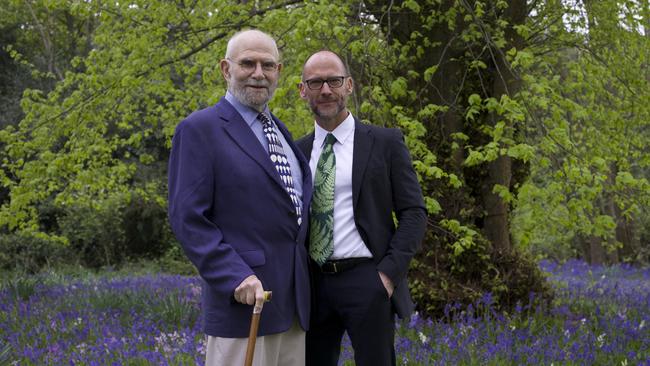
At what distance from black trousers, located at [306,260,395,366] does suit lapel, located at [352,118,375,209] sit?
0.32m

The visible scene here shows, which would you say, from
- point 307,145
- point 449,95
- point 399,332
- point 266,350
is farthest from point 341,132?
point 449,95

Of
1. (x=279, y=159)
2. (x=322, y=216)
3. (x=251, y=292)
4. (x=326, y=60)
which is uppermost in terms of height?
(x=326, y=60)

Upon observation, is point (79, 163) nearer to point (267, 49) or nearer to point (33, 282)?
point (33, 282)

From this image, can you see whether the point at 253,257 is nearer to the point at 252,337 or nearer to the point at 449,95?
the point at 252,337

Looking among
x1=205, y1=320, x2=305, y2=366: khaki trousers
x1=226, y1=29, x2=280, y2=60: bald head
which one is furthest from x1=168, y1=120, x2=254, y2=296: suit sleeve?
x1=226, y1=29, x2=280, y2=60: bald head

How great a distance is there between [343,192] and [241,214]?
60 cm

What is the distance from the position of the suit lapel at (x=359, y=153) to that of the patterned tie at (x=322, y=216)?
0.31ft

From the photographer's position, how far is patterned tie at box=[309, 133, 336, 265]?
3061mm

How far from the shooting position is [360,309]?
306 cm

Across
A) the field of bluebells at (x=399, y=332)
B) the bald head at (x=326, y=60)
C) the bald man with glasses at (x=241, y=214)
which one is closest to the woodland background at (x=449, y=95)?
the field of bluebells at (x=399, y=332)

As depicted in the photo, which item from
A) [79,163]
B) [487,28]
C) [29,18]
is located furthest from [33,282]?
[29,18]

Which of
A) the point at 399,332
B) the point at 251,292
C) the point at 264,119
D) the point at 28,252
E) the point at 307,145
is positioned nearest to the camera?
the point at 251,292

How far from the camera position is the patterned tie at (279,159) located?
2.87m

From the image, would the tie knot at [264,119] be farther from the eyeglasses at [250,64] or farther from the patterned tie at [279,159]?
the eyeglasses at [250,64]
